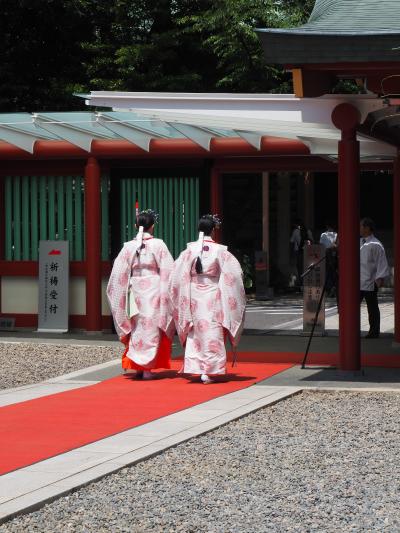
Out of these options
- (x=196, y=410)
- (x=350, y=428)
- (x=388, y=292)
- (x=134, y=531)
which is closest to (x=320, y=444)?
(x=350, y=428)

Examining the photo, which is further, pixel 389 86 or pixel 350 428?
pixel 389 86

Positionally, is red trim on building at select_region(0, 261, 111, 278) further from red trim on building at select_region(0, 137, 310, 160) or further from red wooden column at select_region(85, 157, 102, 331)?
red trim on building at select_region(0, 137, 310, 160)

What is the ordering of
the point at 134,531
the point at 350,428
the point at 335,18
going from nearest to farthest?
the point at 134,531 → the point at 350,428 → the point at 335,18

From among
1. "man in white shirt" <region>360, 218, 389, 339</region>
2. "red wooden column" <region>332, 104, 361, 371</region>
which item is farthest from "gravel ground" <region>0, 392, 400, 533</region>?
"man in white shirt" <region>360, 218, 389, 339</region>

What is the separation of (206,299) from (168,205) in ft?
18.3

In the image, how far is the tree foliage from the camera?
26.5 metres

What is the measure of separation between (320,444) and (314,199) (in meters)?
24.0

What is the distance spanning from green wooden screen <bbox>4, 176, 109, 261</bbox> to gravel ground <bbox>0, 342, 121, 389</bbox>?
243 centimetres

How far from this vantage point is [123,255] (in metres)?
12.4

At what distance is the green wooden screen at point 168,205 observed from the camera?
1731 centimetres

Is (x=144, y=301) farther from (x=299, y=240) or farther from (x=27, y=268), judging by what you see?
(x=299, y=240)

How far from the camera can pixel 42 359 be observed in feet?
46.8

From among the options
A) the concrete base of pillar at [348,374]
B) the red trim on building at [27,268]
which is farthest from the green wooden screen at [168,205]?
the concrete base of pillar at [348,374]

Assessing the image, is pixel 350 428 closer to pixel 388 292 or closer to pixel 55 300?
pixel 55 300
